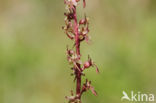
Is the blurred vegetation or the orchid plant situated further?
the blurred vegetation

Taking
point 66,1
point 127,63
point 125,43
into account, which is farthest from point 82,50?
point 66,1

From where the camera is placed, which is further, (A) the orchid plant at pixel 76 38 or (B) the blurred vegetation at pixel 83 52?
(B) the blurred vegetation at pixel 83 52

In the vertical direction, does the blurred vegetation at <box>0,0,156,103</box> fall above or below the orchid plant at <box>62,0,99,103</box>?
above

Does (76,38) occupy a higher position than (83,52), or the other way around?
(83,52)

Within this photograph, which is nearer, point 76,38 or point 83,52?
point 76,38

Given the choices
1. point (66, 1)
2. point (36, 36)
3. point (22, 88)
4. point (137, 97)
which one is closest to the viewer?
point (66, 1)

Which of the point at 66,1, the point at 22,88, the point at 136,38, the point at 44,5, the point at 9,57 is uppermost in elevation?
the point at 44,5

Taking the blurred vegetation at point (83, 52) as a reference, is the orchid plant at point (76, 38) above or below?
below

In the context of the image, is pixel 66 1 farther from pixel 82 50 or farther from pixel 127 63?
pixel 82 50
